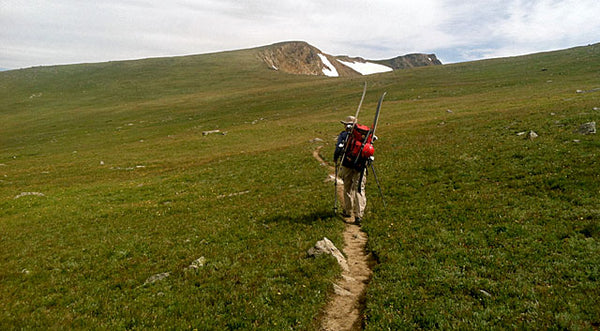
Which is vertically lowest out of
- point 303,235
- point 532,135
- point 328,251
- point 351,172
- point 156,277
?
point 156,277

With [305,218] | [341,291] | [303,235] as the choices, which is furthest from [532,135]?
[341,291]

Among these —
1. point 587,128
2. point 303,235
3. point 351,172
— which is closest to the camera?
point 303,235

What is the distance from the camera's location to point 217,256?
538 inches

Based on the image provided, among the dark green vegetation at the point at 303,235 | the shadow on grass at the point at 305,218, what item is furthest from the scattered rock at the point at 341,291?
the shadow on grass at the point at 305,218

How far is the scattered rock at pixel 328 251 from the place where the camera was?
12.3m

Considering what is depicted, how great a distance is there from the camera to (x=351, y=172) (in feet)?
53.9

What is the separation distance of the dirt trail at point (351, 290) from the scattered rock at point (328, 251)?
1.03 feet

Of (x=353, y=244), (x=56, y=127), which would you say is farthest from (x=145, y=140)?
(x=353, y=244)

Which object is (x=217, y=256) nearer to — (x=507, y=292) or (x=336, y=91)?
(x=507, y=292)

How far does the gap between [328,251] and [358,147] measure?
18.6 feet

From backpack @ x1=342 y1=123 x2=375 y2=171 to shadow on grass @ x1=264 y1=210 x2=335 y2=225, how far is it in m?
3.30

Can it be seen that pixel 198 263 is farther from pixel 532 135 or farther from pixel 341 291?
pixel 532 135

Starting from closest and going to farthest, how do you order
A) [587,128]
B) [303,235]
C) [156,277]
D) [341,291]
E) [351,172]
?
[341,291]
[156,277]
[303,235]
[351,172]
[587,128]

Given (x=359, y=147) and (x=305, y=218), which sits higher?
(x=359, y=147)
